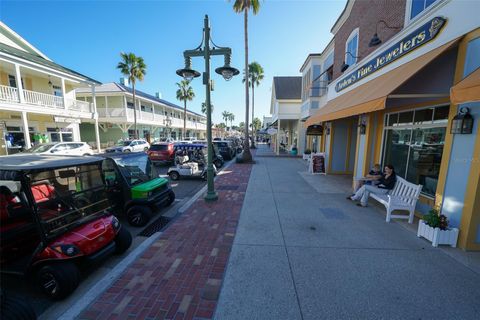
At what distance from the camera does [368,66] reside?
6.99 meters

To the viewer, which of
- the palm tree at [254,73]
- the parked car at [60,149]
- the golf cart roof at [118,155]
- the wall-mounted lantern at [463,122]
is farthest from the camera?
the palm tree at [254,73]

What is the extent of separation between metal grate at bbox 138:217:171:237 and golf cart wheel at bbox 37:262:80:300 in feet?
5.80

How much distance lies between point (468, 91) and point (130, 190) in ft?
21.8

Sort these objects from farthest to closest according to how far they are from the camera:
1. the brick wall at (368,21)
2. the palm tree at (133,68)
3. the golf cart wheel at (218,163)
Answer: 1. the palm tree at (133,68)
2. the golf cart wheel at (218,163)
3. the brick wall at (368,21)

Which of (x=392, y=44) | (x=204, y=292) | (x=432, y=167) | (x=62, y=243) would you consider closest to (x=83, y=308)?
(x=62, y=243)

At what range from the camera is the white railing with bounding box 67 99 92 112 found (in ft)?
55.0

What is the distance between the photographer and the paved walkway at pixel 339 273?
2406mm

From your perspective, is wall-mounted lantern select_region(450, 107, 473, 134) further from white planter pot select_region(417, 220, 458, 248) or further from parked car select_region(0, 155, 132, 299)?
parked car select_region(0, 155, 132, 299)

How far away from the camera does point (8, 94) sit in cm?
1232

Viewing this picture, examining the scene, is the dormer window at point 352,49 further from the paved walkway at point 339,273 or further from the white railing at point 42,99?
the white railing at point 42,99

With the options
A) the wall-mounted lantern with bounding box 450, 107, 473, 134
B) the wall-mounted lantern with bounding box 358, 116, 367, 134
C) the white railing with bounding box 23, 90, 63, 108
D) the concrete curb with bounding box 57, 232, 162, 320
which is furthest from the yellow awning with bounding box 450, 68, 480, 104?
the white railing with bounding box 23, 90, 63, 108

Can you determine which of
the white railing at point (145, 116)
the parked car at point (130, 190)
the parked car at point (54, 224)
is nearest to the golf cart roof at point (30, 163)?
the parked car at point (54, 224)

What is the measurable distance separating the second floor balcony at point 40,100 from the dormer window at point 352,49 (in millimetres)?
19515

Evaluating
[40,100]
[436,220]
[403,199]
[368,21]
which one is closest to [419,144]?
[403,199]
